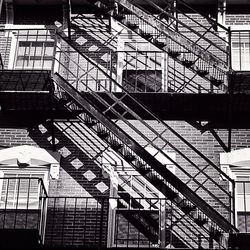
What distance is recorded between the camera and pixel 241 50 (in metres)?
17.3

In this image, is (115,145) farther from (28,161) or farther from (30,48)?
(30,48)

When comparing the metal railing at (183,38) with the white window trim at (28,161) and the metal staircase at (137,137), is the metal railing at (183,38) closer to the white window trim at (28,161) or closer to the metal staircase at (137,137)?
the metal staircase at (137,137)

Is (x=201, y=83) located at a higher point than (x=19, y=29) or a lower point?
lower

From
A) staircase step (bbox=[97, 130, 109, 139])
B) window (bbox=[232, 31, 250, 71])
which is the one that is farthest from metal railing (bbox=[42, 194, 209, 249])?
window (bbox=[232, 31, 250, 71])

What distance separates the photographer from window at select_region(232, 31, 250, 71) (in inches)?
671

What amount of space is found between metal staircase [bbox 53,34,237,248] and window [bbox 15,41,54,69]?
1.53ft

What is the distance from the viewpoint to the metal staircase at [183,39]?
51.9 ft

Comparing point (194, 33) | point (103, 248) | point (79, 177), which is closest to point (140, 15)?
point (194, 33)

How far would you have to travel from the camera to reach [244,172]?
15.6m

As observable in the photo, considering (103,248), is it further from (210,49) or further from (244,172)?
(210,49)

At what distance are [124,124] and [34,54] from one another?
3.10 m

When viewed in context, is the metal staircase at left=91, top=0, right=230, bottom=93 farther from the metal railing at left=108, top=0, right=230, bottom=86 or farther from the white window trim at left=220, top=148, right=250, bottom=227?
the white window trim at left=220, top=148, right=250, bottom=227

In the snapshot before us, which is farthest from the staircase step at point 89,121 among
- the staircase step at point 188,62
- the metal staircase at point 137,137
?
the staircase step at point 188,62

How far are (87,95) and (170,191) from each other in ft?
9.61
